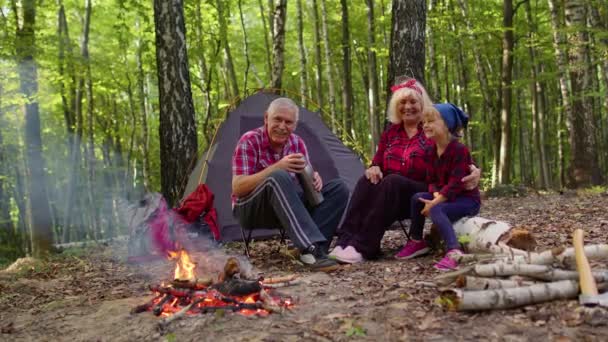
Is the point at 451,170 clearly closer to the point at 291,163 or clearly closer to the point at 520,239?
the point at 520,239

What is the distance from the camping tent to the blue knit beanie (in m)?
2.72

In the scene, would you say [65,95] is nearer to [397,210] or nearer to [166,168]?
[166,168]

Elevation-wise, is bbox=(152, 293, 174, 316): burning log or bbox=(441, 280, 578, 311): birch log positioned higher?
bbox=(441, 280, 578, 311): birch log

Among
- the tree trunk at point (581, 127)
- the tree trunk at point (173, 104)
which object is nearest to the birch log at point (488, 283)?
the tree trunk at point (173, 104)

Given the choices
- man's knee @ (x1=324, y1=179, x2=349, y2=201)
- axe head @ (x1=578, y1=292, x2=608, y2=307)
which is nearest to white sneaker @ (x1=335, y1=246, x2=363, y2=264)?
man's knee @ (x1=324, y1=179, x2=349, y2=201)

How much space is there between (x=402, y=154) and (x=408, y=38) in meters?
2.47

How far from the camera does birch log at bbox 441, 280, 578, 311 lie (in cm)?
227

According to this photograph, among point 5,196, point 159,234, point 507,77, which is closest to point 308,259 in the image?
point 159,234

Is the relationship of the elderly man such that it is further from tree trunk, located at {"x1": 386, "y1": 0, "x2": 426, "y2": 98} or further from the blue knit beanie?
tree trunk, located at {"x1": 386, "y1": 0, "x2": 426, "y2": 98}

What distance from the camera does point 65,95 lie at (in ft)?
46.4

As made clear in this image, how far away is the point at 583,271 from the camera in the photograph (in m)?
2.30

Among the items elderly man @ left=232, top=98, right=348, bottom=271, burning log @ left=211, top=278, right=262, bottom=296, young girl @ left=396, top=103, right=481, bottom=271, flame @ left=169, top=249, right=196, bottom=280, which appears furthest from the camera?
elderly man @ left=232, top=98, right=348, bottom=271

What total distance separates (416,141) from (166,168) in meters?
3.78

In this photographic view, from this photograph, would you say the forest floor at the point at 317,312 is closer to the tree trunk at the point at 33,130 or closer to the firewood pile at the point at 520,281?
the firewood pile at the point at 520,281
